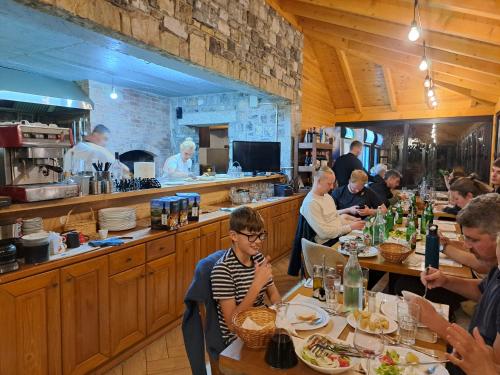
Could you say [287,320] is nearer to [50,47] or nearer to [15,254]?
[15,254]

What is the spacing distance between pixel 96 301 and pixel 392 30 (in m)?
5.03

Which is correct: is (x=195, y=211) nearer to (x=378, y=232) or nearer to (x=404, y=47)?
(x=378, y=232)

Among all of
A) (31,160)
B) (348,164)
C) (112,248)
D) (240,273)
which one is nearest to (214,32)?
(31,160)

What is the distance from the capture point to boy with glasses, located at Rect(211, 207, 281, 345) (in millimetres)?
1610

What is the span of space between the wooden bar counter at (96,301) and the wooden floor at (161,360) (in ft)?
0.19

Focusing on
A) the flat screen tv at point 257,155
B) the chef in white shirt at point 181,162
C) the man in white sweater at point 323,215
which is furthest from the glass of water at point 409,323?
the chef in white shirt at point 181,162

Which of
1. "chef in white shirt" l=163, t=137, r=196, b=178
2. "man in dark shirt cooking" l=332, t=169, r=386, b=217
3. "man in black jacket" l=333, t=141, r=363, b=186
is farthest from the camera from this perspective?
"man in black jacket" l=333, t=141, r=363, b=186

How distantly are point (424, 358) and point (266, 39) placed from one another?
188 inches

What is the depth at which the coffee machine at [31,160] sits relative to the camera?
2.16 m

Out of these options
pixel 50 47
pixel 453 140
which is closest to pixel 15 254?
pixel 50 47

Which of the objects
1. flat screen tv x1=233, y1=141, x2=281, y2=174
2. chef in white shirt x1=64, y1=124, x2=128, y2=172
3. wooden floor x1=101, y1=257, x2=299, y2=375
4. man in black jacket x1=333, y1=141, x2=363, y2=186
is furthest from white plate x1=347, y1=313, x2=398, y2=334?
man in black jacket x1=333, y1=141, x2=363, y2=186

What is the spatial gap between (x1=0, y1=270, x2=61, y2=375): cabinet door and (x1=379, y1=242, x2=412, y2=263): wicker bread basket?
2.15 m

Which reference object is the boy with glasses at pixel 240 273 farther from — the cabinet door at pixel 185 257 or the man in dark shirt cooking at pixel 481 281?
the cabinet door at pixel 185 257

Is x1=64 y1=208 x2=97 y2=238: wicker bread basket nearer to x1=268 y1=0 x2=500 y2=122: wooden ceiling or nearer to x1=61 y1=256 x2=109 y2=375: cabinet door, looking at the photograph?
x1=61 y1=256 x2=109 y2=375: cabinet door
